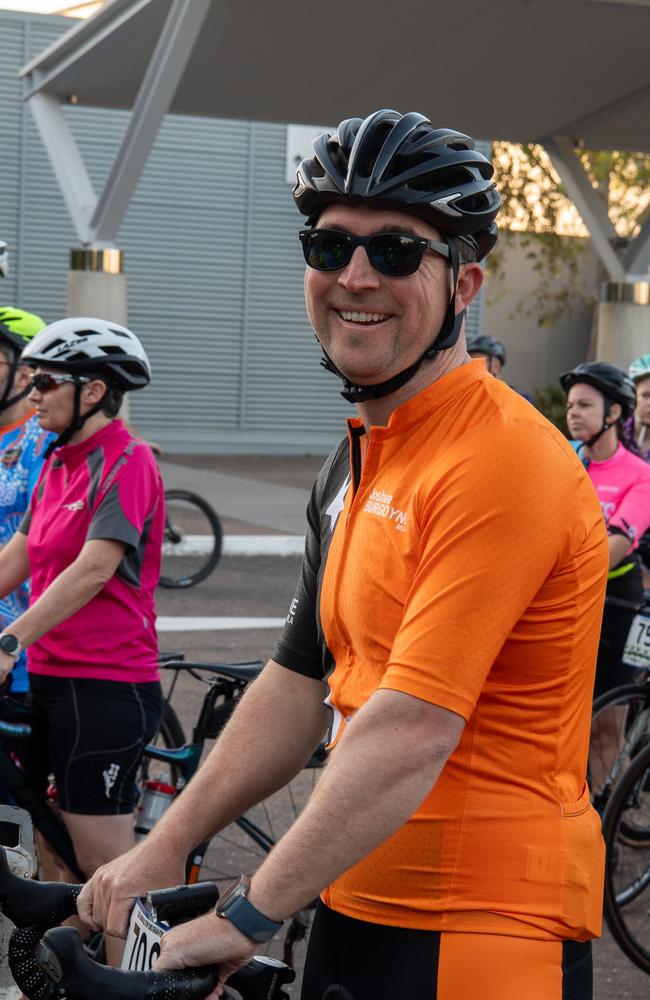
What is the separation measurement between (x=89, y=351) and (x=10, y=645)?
1.01 meters

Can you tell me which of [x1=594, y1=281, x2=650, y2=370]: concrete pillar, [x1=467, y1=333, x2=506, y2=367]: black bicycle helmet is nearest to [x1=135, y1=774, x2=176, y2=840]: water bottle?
[x1=467, y1=333, x2=506, y2=367]: black bicycle helmet

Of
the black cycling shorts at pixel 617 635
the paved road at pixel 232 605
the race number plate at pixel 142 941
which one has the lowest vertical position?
the paved road at pixel 232 605

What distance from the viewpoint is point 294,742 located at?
98.7 inches

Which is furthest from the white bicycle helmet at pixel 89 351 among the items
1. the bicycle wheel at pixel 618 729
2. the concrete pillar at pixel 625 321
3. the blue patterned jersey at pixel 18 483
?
the concrete pillar at pixel 625 321

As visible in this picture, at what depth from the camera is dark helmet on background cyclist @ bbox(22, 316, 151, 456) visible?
15.6 feet

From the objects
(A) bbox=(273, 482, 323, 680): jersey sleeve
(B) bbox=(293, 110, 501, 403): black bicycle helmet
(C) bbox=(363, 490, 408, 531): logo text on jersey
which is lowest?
(A) bbox=(273, 482, 323, 680): jersey sleeve

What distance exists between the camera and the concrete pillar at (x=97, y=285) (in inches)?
599

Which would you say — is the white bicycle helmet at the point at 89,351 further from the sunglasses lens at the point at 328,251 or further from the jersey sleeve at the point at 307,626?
the sunglasses lens at the point at 328,251

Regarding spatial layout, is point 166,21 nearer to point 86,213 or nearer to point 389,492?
point 86,213

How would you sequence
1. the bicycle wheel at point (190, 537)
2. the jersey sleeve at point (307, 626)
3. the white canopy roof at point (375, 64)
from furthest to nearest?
the white canopy roof at point (375, 64) < the bicycle wheel at point (190, 537) < the jersey sleeve at point (307, 626)

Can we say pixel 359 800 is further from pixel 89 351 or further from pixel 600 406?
pixel 600 406

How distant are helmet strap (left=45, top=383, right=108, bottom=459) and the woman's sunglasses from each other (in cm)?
3

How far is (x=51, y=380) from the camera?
15.6 feet

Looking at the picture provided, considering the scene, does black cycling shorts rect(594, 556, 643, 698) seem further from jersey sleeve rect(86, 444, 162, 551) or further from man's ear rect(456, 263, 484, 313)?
man's ear rect(456, 263, 484, 313)
